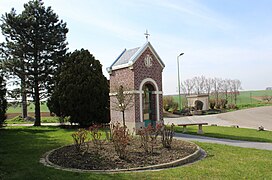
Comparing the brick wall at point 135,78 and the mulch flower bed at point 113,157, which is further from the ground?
the brick wall at point 135,78

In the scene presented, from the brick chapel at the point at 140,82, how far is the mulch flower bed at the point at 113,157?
501 cm

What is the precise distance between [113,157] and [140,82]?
295 inches

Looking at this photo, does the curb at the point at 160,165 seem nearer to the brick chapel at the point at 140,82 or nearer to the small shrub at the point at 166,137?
the small shrub at the point at 166,137

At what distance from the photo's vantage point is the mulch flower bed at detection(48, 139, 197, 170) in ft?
26.6

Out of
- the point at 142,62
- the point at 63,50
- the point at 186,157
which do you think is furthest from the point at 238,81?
the point at 186,157

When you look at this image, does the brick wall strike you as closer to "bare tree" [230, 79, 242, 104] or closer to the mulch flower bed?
the mulch flower bed

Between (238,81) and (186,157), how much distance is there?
225 ft

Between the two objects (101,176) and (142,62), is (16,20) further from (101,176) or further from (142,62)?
(101,176)

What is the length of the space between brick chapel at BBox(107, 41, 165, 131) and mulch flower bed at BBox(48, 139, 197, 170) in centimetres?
501

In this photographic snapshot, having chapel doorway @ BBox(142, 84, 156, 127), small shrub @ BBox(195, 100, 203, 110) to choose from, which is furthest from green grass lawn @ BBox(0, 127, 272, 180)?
small shrub @ BBox(195, 100, 203, 110)

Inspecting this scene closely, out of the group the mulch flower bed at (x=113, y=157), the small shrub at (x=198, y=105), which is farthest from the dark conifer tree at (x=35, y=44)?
the small shrub at (x=198, y=105)

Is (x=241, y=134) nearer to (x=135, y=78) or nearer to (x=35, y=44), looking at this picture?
(x=135, y=78)

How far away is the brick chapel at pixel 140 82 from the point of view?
1553 cm

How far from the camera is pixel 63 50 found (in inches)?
1018
